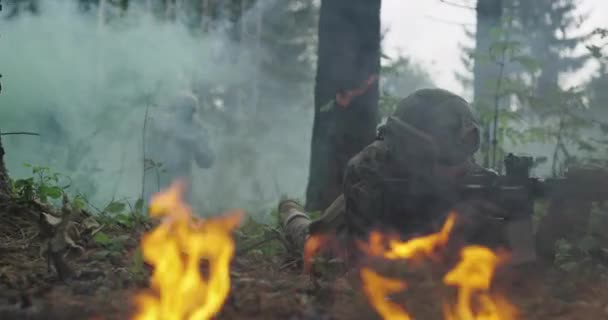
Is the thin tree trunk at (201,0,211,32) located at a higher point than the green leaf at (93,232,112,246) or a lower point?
higher

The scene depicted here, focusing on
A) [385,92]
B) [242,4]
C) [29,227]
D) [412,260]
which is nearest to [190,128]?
[385,92]

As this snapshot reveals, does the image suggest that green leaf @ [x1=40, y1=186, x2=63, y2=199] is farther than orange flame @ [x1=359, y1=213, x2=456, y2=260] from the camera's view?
Yes

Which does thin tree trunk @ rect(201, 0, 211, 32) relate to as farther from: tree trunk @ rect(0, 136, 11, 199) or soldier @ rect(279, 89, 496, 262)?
soldier @ rect(279, 89, 496, 262)

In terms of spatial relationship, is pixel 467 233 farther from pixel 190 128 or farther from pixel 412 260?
pixel 190 128

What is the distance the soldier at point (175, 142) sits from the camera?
29.5 ft

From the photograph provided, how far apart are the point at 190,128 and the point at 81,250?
5.37 m

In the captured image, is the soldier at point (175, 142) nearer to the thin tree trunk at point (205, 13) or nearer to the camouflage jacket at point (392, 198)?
the camouflage jacket at point (392, 198)

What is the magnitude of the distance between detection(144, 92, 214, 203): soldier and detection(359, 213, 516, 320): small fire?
5980 mm

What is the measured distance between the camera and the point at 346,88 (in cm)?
576

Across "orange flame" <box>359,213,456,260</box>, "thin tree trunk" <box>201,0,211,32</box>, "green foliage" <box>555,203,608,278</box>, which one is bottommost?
"green foliage" <box>555,203,608,278</box>

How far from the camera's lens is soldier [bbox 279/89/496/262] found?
3594mm

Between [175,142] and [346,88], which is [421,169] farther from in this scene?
[175,142]

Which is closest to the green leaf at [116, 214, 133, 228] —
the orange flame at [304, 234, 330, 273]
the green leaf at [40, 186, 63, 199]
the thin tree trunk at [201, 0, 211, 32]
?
the green leaf at [40, 186, 63, 199]

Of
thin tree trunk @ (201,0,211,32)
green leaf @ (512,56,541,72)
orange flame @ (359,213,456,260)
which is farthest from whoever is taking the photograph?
thin tree trunk @ (201,0,211,32)
